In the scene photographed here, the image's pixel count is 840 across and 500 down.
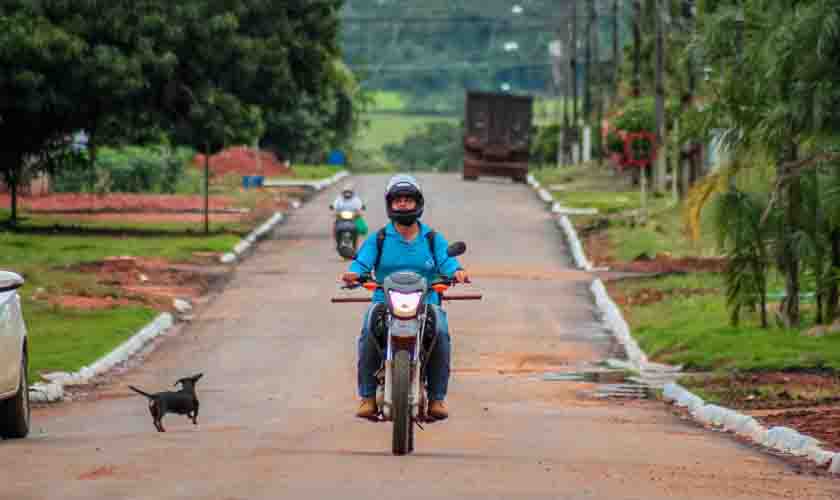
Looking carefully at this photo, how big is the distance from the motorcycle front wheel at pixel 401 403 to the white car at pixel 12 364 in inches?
122

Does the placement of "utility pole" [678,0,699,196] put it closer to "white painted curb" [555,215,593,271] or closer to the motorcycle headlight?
"white painted curb" [555,215,593,271]

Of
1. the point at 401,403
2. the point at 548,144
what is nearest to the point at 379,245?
the point at 401,403

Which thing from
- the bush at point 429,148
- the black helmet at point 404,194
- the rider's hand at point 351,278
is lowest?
the bush at point 429,148

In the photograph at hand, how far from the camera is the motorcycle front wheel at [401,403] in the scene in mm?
12367

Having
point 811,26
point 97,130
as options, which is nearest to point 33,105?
point 97,130

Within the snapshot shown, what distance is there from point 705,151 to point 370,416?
40.5 m

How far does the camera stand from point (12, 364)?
14.0 metres

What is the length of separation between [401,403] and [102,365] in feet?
35.8

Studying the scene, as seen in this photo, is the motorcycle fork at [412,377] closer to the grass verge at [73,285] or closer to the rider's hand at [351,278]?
the rider's hand at [351,278]

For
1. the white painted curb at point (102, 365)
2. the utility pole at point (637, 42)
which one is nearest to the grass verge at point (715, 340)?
the white painted curb at point (102, 365)

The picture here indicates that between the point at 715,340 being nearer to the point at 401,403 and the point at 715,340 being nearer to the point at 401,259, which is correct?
the point at 401,259

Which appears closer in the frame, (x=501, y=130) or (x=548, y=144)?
(x=501, y=130)

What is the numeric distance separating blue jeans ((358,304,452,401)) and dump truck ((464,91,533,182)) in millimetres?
61692

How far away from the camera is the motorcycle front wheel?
40.6 feet
